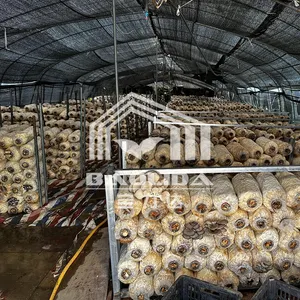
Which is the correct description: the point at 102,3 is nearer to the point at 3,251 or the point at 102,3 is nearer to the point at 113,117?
the point at 113,117

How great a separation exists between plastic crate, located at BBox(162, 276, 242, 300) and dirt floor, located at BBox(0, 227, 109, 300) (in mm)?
1347

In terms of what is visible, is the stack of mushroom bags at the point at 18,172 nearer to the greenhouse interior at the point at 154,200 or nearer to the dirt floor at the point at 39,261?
the greenhouse interior at the point at 154,200

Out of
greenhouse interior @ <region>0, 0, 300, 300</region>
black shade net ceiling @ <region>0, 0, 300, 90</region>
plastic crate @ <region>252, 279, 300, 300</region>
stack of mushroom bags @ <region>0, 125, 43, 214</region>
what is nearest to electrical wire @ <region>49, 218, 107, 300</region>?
greenhouse interior @ <region>0, 0, 300, 300</region>

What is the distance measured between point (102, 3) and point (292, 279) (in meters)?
8.50

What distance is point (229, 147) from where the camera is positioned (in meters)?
4.64

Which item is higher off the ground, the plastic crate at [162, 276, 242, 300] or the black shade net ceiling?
the black shade net ceiling

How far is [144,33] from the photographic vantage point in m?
13.8

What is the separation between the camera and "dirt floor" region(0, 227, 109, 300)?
360 cm

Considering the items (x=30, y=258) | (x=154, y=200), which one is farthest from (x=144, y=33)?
(x=154, y=200)

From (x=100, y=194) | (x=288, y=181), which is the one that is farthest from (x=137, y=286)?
(x=100, y=194)

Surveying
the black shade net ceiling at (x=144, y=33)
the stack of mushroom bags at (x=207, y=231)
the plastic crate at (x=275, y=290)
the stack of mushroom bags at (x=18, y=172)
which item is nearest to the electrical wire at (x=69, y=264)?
the stack of mushroom bags at (x=207, y=231)

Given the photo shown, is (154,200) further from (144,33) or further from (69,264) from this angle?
(144,33)

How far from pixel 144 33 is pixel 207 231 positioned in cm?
1255

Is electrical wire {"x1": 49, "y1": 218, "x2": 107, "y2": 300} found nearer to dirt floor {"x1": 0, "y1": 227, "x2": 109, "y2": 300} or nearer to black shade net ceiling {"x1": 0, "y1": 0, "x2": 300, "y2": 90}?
dirt floor {"x1": 0, "y1": 227, "x2": 109, "y2": 300}
